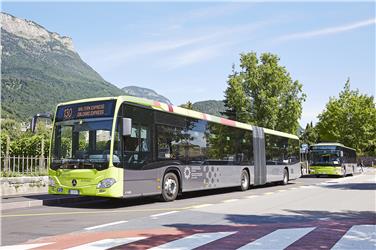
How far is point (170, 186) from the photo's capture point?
1441 centimetres

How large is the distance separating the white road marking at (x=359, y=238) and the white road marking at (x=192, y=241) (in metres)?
1.91

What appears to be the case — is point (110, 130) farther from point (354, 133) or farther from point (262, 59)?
point (354, 133)

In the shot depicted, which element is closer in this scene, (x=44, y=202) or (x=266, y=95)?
(x=44, y=202)

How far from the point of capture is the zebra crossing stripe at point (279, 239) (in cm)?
693

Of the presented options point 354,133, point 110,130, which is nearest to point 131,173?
point 110,130

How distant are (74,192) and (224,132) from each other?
311 inches

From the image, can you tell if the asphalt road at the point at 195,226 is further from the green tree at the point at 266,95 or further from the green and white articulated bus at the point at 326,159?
the green tree at the point at 266,95

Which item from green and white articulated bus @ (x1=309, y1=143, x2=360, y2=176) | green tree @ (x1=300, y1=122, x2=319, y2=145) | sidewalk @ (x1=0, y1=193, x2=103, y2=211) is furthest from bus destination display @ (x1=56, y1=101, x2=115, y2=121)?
green tree @ (x1=300, y1=122, x2=319, y2=145)

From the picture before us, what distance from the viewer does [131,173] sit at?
1255 centimetres

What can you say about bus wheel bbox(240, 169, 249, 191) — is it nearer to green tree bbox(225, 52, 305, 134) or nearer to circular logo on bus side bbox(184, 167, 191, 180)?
circular logo on bus side bbox(184, 167, 191, 180)

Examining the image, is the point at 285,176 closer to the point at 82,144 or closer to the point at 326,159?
the point at 326,159

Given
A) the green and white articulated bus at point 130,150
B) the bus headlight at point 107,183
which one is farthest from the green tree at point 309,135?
the bus headlight at point 107,183

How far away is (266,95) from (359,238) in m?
37.2

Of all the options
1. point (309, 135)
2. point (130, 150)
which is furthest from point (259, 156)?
point (309, 135)
